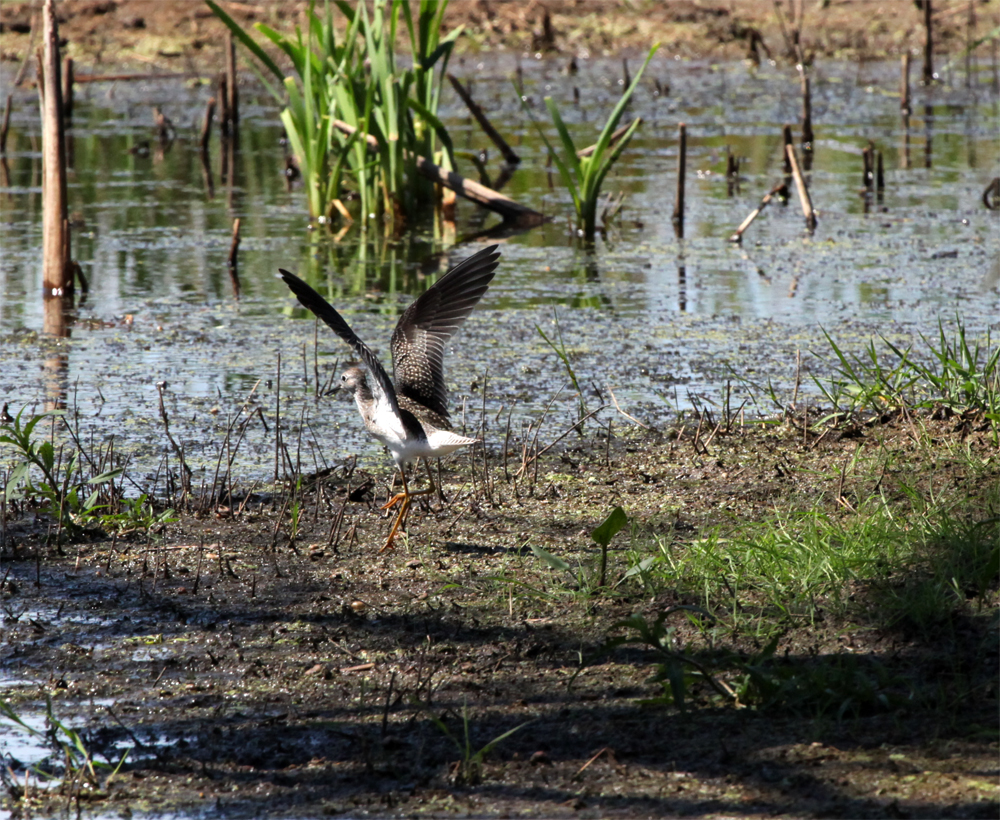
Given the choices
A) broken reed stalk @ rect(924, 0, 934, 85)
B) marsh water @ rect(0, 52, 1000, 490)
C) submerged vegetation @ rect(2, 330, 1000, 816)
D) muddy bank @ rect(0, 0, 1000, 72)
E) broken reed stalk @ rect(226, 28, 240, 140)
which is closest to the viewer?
submerged vegetation @ rect(2, 330, 1000, 816)

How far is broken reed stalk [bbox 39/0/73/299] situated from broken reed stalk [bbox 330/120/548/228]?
119 inches

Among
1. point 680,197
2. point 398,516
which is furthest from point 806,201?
point 398,516

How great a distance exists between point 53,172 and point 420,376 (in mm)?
3909

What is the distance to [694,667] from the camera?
3.24 m

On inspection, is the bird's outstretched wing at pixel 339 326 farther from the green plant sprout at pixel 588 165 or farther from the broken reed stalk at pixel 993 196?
the broken reed stalk at pixel 993 196

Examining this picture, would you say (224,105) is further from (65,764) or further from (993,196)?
(65,764)

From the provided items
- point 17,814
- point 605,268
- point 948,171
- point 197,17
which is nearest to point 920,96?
point 948,171

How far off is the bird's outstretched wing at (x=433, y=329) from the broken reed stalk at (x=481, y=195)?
5738 mm

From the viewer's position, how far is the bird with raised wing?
14.9 feet

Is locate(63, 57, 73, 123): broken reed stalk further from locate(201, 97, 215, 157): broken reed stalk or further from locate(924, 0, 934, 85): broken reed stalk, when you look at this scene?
locate(924, 0, 934, 85): broken reed stalk

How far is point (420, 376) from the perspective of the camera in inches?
192

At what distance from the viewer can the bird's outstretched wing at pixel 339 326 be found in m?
4.04

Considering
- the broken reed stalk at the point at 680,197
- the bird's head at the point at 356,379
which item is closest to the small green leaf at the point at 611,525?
the bird's head at the point at 356,379

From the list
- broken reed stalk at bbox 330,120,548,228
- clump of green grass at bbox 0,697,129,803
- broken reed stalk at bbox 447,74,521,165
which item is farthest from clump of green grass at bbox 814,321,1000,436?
broken reed stalk at bbox 447,74,521,165
